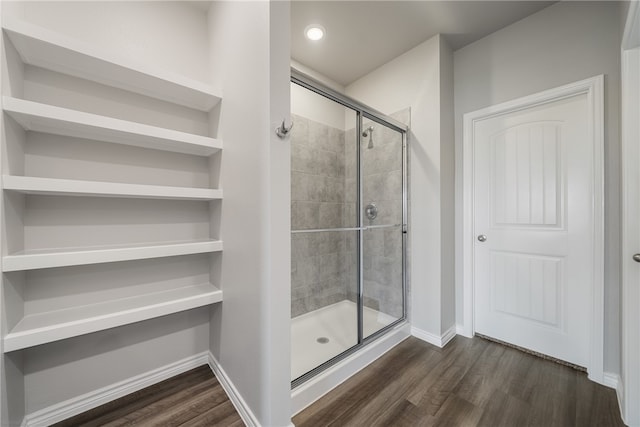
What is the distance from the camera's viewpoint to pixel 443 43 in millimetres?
2146

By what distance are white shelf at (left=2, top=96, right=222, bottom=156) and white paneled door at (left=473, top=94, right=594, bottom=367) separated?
2188mm

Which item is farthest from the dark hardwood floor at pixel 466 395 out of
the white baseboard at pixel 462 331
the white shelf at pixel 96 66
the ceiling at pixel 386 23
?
the ceiling at pixel 386 23

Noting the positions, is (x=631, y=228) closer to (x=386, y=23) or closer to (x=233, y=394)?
(x=386, y=23)

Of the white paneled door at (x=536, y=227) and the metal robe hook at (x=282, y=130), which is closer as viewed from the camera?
the metal robe hook at (x=282, y=130)

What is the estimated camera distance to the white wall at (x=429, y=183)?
82.3 inches

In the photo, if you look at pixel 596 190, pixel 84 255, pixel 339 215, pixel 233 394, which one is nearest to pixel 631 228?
pixel 596 190

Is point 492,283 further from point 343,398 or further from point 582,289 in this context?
point 343,398

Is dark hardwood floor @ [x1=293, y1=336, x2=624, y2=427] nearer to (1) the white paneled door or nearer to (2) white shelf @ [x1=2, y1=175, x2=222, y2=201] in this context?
A: (1) the white paneled door

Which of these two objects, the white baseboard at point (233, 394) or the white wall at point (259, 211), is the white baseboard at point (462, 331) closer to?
the white wall at point (259, 211)

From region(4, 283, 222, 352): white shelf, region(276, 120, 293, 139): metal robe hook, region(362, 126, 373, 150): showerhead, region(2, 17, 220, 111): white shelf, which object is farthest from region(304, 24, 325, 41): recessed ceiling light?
region(4, 283, 222, 352): white shelf

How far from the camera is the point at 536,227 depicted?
75.4 inches

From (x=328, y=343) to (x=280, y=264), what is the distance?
116cm

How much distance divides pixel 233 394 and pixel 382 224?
1.67m

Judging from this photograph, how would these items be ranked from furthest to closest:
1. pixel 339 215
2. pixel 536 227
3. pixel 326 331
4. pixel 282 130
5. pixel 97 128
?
pixel 339 215 < pixel 326 331 < pixel 536 227 < pixel 97 128 < pixel 282 130
